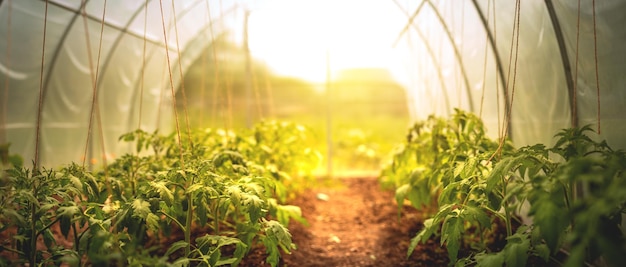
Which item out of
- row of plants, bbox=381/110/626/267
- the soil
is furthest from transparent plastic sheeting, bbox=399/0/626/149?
the soil

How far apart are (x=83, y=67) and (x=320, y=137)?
339 cm

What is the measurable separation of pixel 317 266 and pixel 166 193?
1668mm

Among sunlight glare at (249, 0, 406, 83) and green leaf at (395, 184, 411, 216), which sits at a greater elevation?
sunlight glare at (249, 0, 406, 83)

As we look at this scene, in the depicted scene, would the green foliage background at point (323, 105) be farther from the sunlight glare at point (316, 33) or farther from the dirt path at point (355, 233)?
the dirt path at point (355, 233)

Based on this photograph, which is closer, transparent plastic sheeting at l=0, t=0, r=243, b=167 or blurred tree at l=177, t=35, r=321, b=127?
transparent plastic sheeting at l=0, t=0, r=243, b=167

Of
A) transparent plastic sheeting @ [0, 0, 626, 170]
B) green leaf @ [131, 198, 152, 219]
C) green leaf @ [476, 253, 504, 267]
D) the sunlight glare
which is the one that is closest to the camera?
green leaf @ [131, 198, 152, 219]

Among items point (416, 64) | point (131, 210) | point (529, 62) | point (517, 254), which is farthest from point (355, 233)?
point (416, 64)

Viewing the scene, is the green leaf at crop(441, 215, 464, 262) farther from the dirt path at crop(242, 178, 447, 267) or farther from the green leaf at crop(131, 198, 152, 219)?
the green leaf at crop(131, 198, 152, 219)

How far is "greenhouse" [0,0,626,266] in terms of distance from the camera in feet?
7.38

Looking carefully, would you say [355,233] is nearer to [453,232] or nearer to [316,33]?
[453,232]

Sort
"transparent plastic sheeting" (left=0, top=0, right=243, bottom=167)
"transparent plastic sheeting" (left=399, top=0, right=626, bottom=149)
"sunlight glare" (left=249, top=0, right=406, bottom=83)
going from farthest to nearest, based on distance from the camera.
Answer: "sunlight glare" (left=249, top=0, right=406, bottom=83) → "transparent plastic sheeting" (left=0, top=0, right=243, bottom=167) → "transparent plastic sheeting" (left=399, top=0, right=626, bottom=149)

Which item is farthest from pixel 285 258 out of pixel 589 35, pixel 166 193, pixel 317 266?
pixel 589 35

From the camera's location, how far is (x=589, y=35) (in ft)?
9.91

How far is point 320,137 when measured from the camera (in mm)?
6766
